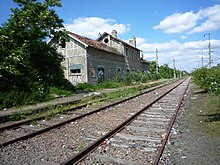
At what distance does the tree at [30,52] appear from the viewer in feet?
44.2

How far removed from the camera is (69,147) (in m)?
5.36

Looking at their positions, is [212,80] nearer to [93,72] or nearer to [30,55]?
[30,55]

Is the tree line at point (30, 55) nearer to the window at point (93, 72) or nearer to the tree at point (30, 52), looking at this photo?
the tree at point (30, 52)

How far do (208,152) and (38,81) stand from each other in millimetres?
13170

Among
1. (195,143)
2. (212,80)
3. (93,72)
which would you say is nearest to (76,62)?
(93,72)

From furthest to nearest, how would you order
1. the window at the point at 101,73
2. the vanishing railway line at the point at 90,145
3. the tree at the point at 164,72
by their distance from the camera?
1. the tree at the point at 164,72
2. the window at the point at 101,73
3. the vanishing railway line at the point at 90,145

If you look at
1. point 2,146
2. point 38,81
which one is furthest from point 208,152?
point 38,81

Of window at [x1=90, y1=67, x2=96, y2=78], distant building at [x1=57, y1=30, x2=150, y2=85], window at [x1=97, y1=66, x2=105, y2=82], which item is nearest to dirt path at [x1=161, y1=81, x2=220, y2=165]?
distant building at [x1=57, y1=30, x2=150, y2=85]

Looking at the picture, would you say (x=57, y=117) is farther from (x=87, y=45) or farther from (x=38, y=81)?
(x=87, y=45)

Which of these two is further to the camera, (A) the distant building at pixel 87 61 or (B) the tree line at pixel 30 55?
(A) the distant building at pixel 87 61

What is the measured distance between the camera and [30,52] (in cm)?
1655

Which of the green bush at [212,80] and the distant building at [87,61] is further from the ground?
the distant building at [87,61]

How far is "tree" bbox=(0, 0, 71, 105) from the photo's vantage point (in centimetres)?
1346

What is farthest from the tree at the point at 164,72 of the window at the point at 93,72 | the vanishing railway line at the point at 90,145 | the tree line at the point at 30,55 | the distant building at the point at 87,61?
the vanishing railway line at the point at 90,145
